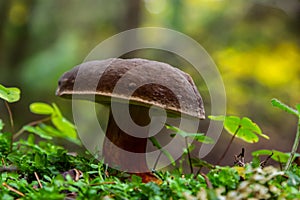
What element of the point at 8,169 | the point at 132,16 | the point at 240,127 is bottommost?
the point at 8,169

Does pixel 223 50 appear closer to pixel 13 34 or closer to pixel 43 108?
pixel 13 34

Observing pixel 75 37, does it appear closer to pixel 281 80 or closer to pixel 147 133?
pixel 281 80

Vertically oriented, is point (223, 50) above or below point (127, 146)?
above

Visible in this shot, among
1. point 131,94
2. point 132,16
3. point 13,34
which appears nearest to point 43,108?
point 131,94

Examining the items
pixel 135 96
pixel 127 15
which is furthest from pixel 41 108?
pixel 127 15

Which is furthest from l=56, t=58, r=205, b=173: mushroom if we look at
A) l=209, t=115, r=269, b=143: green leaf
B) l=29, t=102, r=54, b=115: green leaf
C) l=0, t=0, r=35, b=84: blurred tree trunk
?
l=0, t=0, r=35, b=84: blurred tree trunk

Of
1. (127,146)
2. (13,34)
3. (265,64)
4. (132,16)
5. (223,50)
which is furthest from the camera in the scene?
(13,34)

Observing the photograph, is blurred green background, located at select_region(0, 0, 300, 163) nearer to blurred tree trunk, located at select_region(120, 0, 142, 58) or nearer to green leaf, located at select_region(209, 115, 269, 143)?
blurred tree trunk, located at select_region(120, 0, 142, 58)
